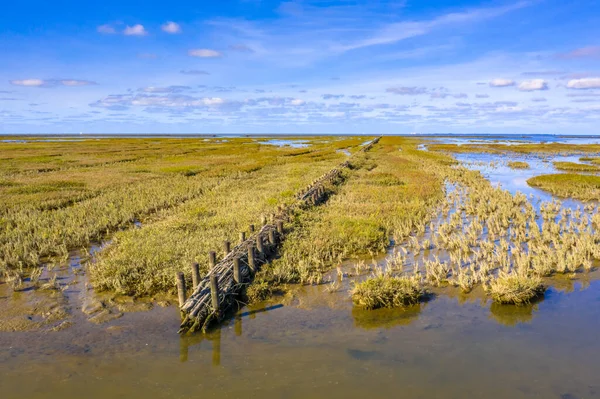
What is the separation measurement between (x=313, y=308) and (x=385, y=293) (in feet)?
6.32

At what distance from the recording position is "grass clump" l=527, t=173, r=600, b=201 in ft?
83.6

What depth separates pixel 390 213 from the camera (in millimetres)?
20328

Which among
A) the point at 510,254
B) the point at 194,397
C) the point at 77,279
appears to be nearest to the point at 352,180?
the point at 510,254

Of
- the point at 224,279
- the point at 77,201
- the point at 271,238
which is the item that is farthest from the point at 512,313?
the point at 77,201

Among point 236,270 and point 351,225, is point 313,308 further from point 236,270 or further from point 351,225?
point 351,225

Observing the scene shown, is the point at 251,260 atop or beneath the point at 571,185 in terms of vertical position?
beneath

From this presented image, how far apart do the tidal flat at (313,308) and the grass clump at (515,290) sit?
0.07 meters

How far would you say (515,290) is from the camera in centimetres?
1051

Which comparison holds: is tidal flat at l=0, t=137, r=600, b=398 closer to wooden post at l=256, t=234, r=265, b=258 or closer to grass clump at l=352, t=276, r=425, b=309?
grass clump at l=352, t=276, r=425, b=309

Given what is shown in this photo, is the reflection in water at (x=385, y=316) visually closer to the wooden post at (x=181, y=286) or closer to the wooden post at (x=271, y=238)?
the wooden post at (x=181, y=286)

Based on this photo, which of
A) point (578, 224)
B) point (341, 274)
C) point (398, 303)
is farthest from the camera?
point (578, 224)

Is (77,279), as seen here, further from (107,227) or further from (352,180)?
(352,180)

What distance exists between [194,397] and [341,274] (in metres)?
6.07

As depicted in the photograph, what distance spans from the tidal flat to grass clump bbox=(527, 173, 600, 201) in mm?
5020
